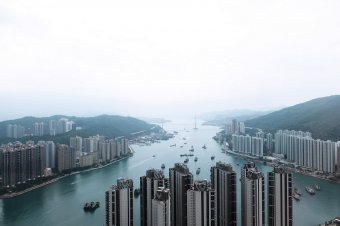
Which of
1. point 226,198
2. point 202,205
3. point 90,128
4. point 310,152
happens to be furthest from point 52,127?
point 202,205

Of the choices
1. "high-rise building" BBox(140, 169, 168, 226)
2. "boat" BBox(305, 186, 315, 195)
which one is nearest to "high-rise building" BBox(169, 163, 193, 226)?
"high-rise building" BBox(140, 169, 168, 226)

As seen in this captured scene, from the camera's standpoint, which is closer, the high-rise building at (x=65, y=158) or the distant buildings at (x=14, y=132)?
the high-rise building at (x=65, y=158)

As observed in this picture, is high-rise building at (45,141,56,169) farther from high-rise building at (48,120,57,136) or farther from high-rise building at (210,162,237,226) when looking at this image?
high-rise building at (210,162,237,226)

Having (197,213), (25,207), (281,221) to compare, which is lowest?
(25,207)

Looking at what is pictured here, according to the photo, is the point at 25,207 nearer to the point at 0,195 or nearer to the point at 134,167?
the point at 0,195

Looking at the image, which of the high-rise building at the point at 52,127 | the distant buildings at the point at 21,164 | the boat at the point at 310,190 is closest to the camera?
the boat at the point at 310,190

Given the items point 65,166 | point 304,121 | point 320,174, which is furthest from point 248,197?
point 304,121

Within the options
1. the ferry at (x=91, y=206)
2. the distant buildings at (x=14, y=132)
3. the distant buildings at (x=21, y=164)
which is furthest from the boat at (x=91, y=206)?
the distant buildings at (x=14, y=132)

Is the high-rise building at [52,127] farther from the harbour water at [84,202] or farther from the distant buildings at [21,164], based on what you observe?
the distant buildings at [21,164]
